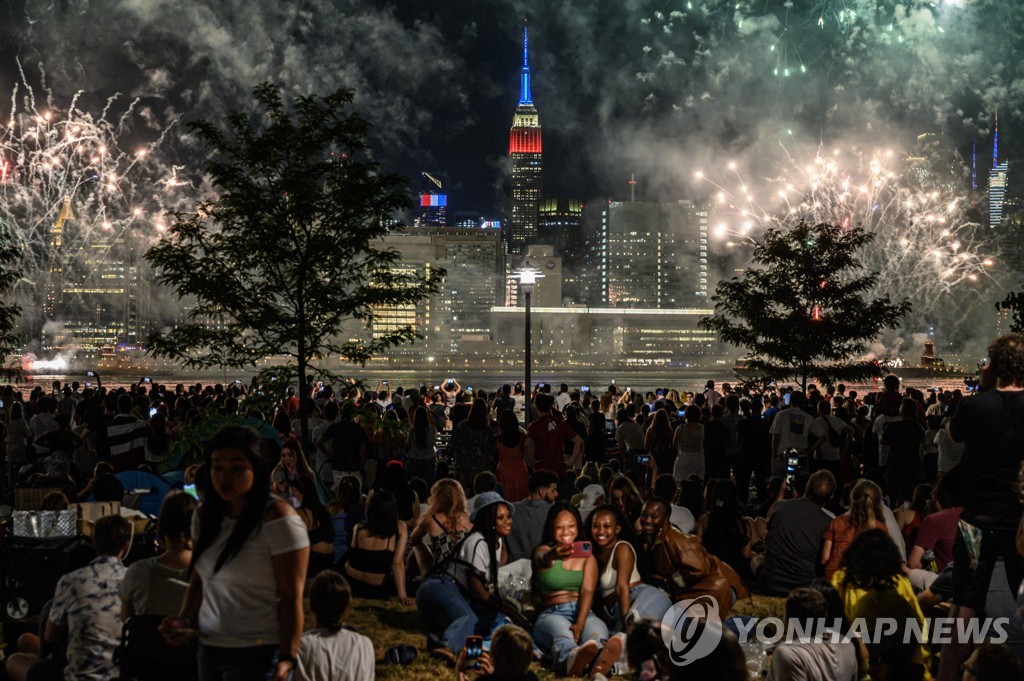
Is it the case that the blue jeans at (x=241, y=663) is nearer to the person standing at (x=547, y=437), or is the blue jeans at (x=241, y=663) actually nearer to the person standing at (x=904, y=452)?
the person standing at (x=547, y=437)

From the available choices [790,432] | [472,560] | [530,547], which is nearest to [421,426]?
[790,432]

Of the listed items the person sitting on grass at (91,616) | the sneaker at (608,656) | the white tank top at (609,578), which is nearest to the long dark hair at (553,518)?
the white tank top at (609,578)

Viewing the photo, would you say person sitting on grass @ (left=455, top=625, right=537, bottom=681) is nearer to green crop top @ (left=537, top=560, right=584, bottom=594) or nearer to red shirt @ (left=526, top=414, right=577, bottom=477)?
green crop top @ (left=537, top=560, right=584, bottom=594)

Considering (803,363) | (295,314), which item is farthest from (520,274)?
(295,314)

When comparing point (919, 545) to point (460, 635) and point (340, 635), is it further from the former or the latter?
point (340, 635)

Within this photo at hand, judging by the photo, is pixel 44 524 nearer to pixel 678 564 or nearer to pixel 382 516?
pixel 382 516

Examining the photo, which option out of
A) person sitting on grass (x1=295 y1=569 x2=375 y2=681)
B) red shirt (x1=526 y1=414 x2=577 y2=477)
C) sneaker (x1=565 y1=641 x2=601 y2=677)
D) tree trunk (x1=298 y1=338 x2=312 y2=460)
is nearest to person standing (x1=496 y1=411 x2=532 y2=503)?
red shirt (x1=526 y1=414 x2=577 y2=477)

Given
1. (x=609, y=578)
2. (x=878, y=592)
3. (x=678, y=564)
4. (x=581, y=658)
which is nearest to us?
(x=878, y=592)
